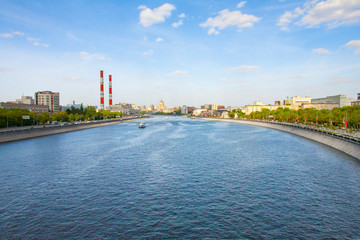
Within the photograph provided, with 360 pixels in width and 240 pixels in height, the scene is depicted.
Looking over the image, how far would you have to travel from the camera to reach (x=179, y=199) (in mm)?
22812

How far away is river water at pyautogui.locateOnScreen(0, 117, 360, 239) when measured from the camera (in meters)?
17.1

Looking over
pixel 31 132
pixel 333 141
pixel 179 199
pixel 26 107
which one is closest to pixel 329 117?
pixel 333 141

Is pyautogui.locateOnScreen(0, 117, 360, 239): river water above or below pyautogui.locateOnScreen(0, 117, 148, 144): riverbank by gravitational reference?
below

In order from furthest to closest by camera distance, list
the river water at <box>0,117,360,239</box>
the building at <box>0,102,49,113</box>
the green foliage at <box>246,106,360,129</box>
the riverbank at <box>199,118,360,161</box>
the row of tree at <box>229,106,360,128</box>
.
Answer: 1. the building at <box>0,102,49,113</box>
2. the green foliage at <box>246,106,360,129</box>
3. the row of tree at <box>229,106,360,128</box>
4. the riverbank at <box>199,118,360,161</box>
5. the river water at <box>0,117,360,239</box>

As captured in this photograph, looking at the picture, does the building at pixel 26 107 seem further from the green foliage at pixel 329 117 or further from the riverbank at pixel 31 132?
the green foliage at pixel 329 117

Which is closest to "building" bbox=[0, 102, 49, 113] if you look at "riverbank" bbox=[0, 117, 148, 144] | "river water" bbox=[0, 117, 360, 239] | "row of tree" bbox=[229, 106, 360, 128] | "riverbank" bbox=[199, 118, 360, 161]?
"riverbank" bbox=[0, 117, 148, 144]

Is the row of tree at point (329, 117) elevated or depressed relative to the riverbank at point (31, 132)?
elevated

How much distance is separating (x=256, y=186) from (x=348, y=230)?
10.1 metres

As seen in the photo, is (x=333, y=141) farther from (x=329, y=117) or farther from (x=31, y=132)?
(x=31, y=132)

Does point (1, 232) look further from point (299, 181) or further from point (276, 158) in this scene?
point (276, 158)

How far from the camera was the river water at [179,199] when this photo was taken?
675 inches

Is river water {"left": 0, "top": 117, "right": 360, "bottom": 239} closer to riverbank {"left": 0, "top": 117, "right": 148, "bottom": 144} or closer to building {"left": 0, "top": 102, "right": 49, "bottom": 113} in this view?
riverbank {"left": 0, "top": 117, "right": 148, "bottom": 144}

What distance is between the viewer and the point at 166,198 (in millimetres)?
23078

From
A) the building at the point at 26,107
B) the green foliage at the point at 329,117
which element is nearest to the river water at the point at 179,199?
the green foliage at the point at 329,117
